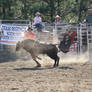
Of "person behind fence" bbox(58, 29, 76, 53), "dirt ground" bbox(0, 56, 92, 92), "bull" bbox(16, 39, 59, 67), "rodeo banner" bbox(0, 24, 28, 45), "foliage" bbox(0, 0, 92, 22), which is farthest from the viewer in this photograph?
"foliage" bbox(0, 0, 92, 22)

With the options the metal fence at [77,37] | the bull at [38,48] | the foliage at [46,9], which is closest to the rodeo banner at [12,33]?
the metal fence at [77,37]

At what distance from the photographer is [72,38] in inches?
555

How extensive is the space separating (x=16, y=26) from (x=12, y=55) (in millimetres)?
1673

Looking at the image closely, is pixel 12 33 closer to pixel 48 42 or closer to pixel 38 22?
pixel 38 22

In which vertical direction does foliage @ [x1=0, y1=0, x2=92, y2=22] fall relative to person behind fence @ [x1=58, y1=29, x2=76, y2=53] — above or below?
above

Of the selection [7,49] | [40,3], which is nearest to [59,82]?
[7,49]

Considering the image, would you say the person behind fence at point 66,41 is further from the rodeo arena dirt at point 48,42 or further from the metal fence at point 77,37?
the metal fence at point 77,37

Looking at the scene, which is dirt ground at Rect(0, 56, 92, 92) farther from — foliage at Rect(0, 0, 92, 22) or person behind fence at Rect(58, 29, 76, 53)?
foliage at Rect(0, 0, 92, 22)

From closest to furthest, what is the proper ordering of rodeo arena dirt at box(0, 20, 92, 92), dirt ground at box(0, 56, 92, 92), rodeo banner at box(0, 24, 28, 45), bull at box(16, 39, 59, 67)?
dirt ground at box(0, 56, 92, 92) → rodeo arena dirt at box(0, 20, 92, 92) → bull at box(16, 39, 59, 67) → rodeo banner at box(0, 24, 28, 45)

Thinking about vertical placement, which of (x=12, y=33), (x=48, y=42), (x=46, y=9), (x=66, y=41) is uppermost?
(x=46, y=9)

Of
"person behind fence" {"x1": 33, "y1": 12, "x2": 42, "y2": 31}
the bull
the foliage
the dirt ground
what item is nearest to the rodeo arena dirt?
"person behind fence" {"x1": 33, "y1": 12, "x2": 42, "y2": 31}

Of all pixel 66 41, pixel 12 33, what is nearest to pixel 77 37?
pixel 66 41

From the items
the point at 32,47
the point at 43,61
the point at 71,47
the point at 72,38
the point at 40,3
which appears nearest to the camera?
the point at 32,47

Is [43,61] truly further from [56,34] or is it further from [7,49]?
[7,49]
